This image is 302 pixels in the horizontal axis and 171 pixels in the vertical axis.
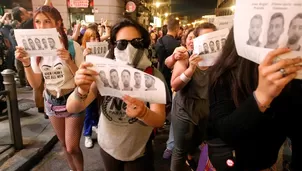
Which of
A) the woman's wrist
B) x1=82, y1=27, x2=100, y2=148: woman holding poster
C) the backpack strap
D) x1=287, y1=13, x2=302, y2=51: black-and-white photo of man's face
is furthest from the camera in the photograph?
x1=82, y1=27, x2=100, y2=148: woman holding poster

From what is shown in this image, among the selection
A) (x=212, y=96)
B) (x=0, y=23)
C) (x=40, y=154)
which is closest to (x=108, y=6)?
(x=0, y=23)

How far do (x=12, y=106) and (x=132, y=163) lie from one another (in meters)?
2.55

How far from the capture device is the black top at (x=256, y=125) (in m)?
1.05

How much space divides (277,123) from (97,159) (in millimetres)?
3315

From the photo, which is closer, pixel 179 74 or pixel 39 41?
pixel 39 41

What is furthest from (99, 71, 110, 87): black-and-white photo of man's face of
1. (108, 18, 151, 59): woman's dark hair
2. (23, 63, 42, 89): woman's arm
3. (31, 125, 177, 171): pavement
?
(31, 125, 177, 171): pavement

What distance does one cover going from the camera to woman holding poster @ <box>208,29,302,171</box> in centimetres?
103

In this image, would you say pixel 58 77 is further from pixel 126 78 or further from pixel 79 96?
pixel 126 78

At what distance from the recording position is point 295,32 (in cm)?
84

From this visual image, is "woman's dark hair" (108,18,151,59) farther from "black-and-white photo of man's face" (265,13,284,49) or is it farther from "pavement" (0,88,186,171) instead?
"pavement" (0,88,186,171)

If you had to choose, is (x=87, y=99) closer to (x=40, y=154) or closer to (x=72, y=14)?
(x=40, y=154)

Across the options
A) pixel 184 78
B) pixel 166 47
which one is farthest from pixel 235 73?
pixel 166 47

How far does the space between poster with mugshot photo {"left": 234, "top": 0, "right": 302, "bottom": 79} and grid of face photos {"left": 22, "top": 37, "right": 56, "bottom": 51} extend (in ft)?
6.26

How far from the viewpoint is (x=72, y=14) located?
1652 centimetres
